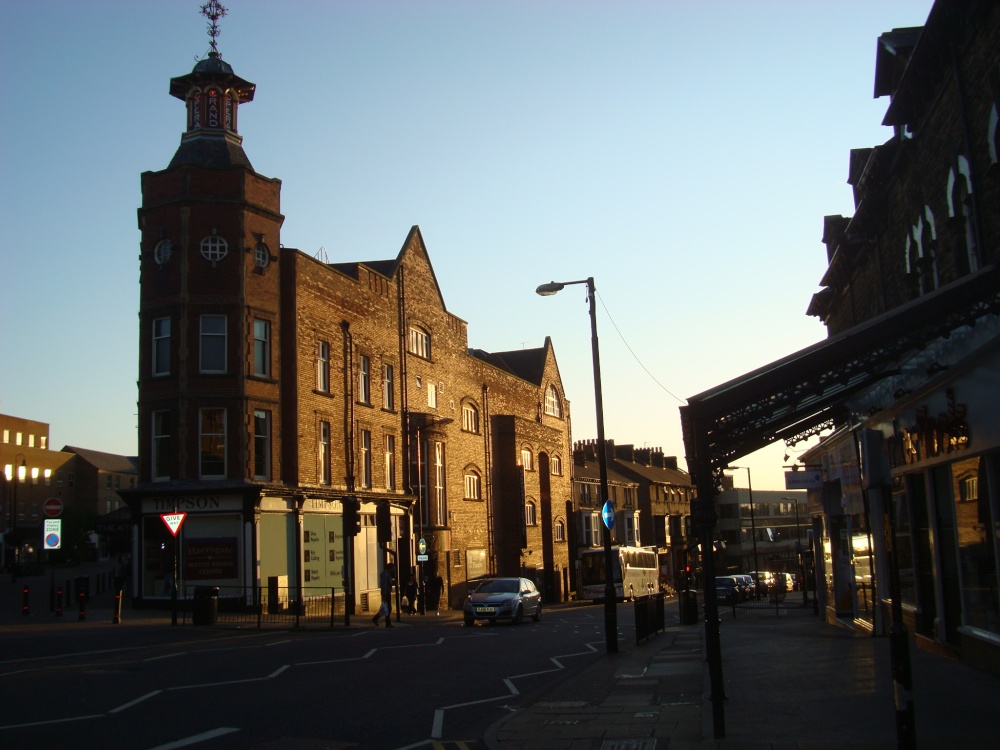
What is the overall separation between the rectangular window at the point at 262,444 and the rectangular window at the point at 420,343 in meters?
12.4

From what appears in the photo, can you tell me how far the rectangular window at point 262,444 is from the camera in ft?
105

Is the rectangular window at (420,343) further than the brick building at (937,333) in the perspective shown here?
Yes

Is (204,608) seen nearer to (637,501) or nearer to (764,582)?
(764,582)

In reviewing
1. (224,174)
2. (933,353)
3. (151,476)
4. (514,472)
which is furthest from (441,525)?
(933,353)

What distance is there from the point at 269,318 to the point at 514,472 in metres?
25.1

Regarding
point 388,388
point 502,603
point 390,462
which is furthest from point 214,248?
point 502,603

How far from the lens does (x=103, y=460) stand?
358 feet

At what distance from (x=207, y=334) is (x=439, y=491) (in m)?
17.4

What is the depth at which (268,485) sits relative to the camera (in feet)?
101

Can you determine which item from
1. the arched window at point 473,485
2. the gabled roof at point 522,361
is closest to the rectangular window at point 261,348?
the arched window at point 473,485

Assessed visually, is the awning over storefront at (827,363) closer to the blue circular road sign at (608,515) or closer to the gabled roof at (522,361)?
the blue circular road sign at (608,515)

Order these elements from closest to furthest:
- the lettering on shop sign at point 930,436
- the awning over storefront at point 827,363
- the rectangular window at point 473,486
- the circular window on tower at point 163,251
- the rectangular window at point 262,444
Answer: the awning over storefront at point 827,363
the lettering on shop sign at point 930,436
the circular window on tower at point 163,251
the rectangular window at point 262,444
the rectangular window at point 473,486

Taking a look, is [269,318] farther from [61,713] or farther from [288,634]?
[61,713]

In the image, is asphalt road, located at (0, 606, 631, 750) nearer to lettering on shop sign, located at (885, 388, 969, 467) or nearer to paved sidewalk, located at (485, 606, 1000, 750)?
paved sidewalk, located at (485, 606, 1000, 750)
